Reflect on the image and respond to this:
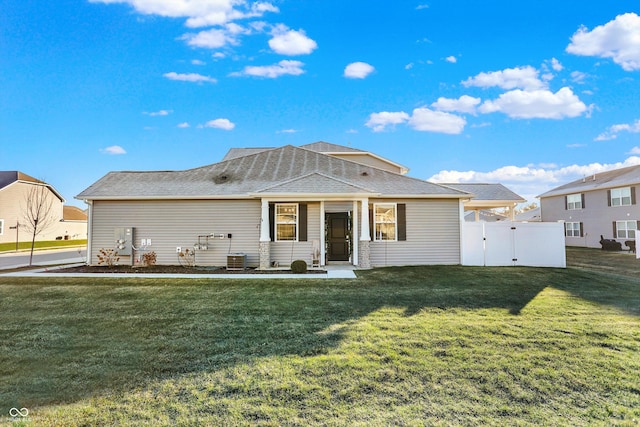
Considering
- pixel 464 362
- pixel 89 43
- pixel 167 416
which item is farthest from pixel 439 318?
pixel 89 43

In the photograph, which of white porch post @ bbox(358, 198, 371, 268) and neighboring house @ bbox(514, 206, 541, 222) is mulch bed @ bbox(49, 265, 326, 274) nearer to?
white porch post @ bbox(358, 198, 371, 268)

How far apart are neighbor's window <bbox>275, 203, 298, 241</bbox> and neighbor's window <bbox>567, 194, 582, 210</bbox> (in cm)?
2681

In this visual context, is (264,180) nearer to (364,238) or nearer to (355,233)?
(355,233)

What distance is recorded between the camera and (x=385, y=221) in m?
12.6

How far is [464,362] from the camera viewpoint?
159 inches

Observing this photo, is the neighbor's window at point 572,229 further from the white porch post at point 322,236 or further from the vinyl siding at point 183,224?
the vinyl siding at point 183,224

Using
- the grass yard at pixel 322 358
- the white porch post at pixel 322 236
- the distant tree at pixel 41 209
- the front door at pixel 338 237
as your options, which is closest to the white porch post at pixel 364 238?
the front door at pixel 338 237

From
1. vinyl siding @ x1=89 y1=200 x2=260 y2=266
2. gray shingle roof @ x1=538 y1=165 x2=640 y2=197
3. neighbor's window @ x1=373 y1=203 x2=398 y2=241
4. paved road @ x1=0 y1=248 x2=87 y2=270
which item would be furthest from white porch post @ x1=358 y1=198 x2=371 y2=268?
gray shingle roof @ x1=538 y1=165 x2=640 y2=197

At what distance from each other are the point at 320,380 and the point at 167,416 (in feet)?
5.08

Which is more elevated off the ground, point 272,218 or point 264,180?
point 264,180

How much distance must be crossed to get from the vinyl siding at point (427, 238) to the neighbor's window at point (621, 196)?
1930 cm

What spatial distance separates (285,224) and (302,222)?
672 mm

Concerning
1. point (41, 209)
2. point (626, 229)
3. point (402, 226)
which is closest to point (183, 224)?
point (402, 226)

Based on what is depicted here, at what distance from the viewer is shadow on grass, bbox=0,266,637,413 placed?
3.83m
